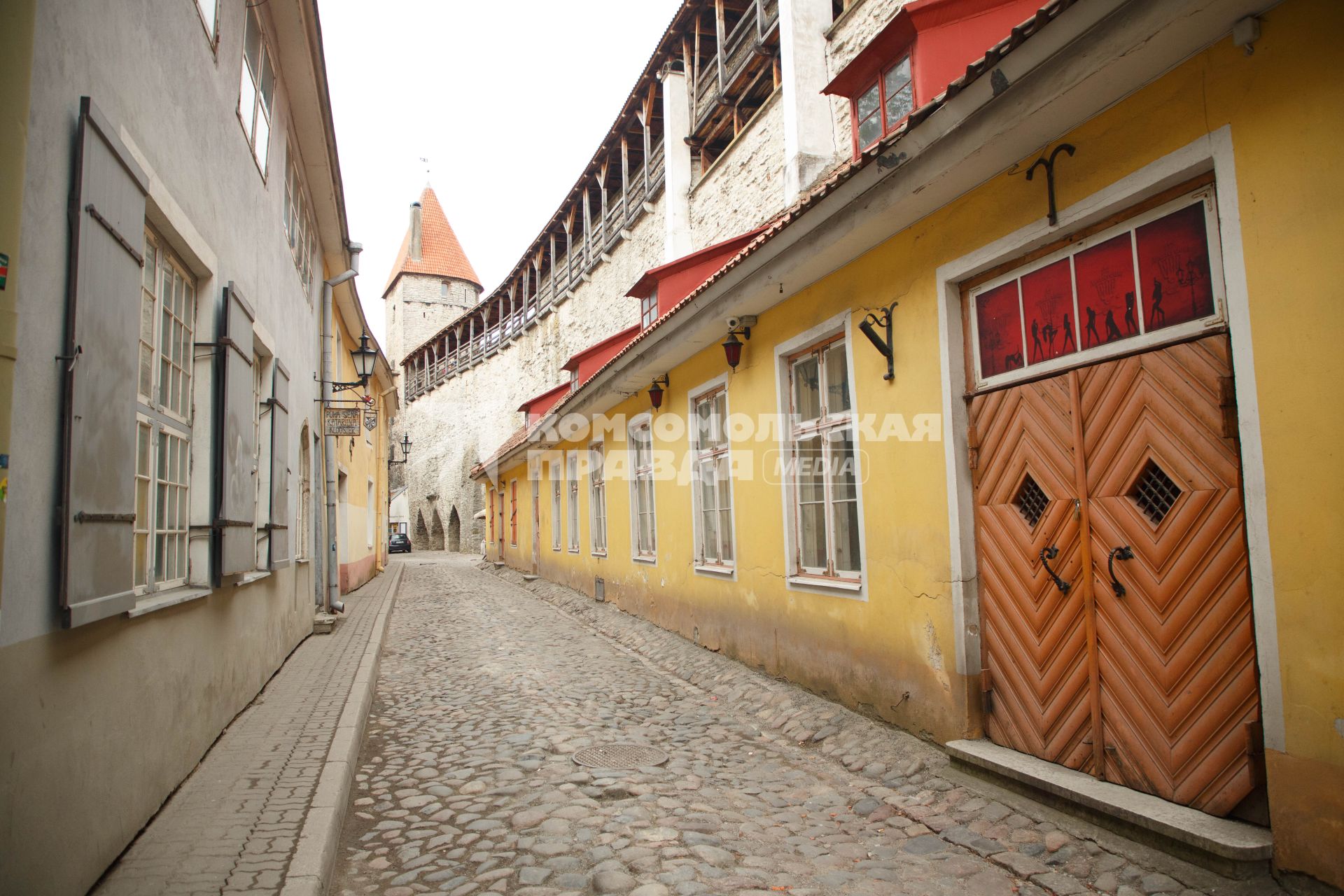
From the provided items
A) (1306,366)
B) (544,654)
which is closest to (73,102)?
(1306,366)

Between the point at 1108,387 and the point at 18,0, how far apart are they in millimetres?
4262

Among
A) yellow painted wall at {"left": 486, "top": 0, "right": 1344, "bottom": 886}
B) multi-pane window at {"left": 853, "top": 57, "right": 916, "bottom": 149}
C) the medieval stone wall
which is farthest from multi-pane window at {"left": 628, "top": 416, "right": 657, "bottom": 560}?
the medieval stone wall

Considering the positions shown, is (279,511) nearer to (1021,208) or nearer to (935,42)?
(1021,208)

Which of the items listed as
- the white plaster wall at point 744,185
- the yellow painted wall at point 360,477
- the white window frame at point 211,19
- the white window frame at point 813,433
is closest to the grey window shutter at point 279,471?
the white window frame at point 211,19

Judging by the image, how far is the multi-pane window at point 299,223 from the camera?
8383 mm

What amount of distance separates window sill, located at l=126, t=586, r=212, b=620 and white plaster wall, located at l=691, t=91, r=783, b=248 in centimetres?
1253

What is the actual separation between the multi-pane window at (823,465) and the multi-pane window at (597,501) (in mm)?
6292

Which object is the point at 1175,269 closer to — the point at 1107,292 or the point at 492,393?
the point at 1107,292

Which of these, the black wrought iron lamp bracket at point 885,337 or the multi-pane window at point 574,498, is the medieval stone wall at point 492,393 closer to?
the multi-pane window at point 574,498

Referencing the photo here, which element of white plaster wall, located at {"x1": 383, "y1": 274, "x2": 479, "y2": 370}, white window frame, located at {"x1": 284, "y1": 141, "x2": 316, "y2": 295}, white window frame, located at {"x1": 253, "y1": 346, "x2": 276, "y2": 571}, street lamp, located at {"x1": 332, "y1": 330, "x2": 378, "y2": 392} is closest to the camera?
white window frame, located at {"x1": 253, "y1": 346, "x2": 276, "y2": 571}

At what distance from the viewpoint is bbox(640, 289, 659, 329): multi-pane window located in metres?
13.9

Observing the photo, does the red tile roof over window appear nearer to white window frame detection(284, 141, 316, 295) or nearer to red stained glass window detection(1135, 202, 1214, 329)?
white window frame detection(284, 141, 316, 295)

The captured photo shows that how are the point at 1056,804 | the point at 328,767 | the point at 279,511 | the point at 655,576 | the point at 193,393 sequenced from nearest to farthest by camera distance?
the point at 1056,804
the point at 328,767
the point at 193,393
the point at 279,511
the point at 655,576

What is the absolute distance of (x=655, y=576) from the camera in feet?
32.6
